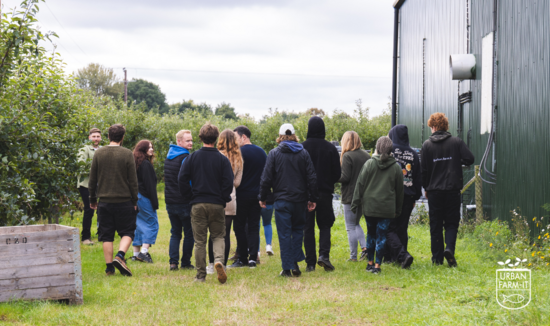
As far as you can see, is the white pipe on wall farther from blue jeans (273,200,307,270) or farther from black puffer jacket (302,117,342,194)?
blue jeans (273,200,307,270)

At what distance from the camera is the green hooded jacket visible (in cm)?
715

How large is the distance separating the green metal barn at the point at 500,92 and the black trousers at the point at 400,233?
2.08m

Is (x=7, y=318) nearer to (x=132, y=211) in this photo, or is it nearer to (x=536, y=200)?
(x=132, y=211)

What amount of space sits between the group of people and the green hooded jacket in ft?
0.04

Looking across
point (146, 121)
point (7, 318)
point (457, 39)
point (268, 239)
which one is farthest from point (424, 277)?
point (146, 121)

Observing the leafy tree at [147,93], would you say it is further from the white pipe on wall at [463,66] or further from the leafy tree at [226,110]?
the white pipe on wall at [463,66]

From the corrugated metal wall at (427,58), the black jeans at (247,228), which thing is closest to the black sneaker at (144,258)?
the black jeans at (247,228)

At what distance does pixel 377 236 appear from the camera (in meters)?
7.33

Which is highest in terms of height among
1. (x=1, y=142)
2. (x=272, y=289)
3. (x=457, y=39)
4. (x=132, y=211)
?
(x=457, y=39)

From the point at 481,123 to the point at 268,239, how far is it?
546 centimetres

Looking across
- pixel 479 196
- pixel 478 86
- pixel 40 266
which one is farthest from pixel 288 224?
pixel 478 86

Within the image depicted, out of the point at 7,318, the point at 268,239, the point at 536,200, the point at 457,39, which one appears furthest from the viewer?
the point at 457,39

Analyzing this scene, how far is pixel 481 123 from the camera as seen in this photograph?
11.5 m

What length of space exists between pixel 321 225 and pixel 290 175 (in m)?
1.01
